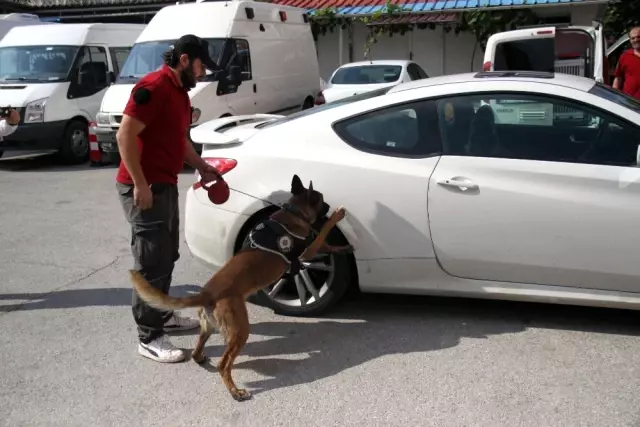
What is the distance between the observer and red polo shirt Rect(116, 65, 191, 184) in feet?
10.9

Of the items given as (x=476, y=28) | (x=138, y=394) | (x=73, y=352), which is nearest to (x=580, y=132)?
(x=138, y=394)

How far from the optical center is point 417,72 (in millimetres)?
13102

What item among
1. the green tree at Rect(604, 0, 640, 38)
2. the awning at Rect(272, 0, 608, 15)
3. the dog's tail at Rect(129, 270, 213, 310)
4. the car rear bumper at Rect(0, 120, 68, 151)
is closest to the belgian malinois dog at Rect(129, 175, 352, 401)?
the dog's tail at Rect(129, 270, 213, 310)

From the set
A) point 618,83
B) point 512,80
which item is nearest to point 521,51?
point 618,83

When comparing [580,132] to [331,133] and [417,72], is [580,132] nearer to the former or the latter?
[331,133]

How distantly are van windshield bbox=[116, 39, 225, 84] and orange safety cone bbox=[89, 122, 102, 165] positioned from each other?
0.88 meters

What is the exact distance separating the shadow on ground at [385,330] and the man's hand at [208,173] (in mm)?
1004

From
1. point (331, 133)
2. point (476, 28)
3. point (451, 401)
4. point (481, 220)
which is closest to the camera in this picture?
point (451, 401)

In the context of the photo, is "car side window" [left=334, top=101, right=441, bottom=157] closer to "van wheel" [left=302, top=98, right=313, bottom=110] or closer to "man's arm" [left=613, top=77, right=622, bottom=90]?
"man's arm" [left=613, top=77, right=622, bottom=90]

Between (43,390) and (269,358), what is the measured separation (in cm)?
124

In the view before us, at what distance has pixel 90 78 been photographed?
11289 millimetres

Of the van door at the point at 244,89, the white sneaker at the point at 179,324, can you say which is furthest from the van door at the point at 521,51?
the white sneaker at the point at 179,324

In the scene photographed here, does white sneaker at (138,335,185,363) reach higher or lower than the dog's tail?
lower

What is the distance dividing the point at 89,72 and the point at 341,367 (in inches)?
369
